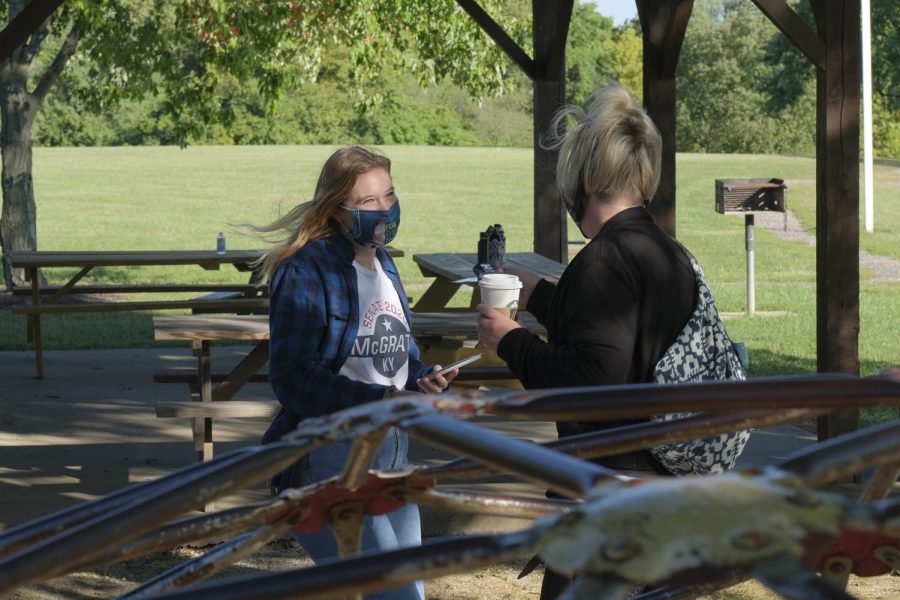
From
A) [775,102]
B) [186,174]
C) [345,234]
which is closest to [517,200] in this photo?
[186,174]

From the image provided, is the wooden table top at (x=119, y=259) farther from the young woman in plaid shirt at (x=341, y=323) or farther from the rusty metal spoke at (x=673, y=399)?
the rusty metal spoke at (x=673, y=399)

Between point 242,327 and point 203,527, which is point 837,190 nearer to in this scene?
point 242,327

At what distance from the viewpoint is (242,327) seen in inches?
242

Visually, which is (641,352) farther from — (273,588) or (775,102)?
(775,102)

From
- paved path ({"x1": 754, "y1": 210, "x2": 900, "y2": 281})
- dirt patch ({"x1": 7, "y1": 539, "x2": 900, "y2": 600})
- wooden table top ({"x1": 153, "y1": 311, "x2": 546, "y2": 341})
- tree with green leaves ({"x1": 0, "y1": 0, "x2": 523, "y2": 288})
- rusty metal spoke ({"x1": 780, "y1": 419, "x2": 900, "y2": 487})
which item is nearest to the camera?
rusty metal spoke ({"x1": 780, "y1": 419, "x2": 900, "y2": 487})

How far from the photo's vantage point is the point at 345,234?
3.44m

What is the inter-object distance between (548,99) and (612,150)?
592 cm

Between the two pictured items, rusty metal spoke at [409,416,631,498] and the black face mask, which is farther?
the black face mask

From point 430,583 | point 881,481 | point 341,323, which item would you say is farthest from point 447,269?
point 881,481

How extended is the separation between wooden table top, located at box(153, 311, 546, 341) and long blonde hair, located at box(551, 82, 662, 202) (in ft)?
9.12

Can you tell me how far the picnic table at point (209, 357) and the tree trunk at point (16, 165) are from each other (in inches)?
330

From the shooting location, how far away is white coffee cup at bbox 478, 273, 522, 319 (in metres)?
3.41

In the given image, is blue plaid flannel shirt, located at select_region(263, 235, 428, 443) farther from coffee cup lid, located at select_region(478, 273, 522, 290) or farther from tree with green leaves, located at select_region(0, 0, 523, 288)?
tree with green leaves, located at select_region(0, 0, 523, 288)

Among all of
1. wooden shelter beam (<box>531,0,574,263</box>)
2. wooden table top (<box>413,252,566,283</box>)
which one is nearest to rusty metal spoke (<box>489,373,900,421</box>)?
wooden table top (<box>413,252,566,283</box>)
